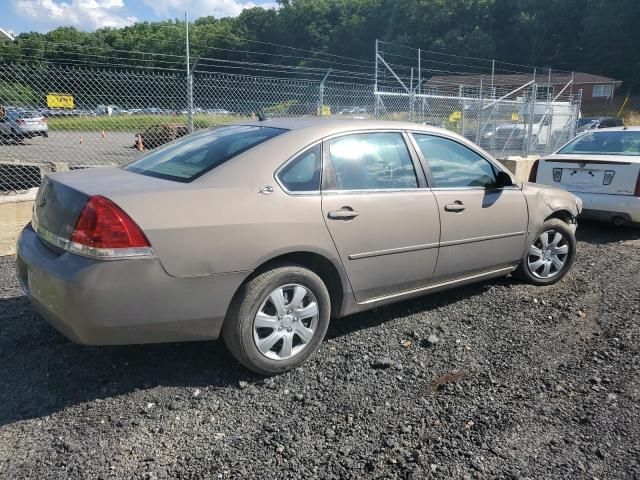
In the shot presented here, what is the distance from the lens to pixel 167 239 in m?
2.79

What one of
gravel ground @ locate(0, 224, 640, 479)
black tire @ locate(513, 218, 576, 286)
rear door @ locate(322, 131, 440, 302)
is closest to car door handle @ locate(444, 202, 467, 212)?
rear door @ locate(322, 131, 440, 302)

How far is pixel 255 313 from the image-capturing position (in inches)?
123

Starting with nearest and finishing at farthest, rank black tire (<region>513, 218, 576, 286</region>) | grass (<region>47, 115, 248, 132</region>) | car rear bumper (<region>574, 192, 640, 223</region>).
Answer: black tire (<region>513, 218, 576, 286</region>), car rear bumper (<region>574, 192, 640, 223</region>), grass (<region>47, 115, 248, 132</region>)

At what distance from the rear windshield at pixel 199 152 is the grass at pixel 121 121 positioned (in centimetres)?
622

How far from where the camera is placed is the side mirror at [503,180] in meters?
4.47

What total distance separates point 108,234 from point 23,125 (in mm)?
8515

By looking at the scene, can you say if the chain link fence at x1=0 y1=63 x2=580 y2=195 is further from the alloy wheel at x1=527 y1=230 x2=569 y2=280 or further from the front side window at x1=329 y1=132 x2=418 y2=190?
the alloy wheel at x1=527 y1=230 x2=569 y2=280

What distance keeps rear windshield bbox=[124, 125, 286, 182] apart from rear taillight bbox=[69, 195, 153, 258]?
0.51 m

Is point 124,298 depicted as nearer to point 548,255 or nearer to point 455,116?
point 548,255

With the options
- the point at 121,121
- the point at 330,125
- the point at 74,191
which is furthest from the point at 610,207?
the point at 121,121

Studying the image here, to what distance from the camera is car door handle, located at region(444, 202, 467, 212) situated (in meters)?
3.99

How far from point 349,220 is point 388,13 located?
7811 centimetres

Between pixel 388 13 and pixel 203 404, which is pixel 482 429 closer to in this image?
pixel 203 404

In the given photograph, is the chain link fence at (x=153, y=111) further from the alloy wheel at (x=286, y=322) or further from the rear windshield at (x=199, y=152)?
the alloy wheel at (x=286, y=322)
